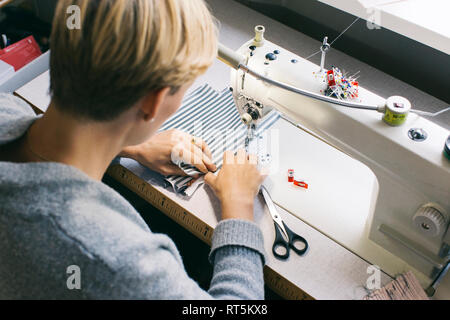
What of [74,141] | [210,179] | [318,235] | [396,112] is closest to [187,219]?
[210,179]

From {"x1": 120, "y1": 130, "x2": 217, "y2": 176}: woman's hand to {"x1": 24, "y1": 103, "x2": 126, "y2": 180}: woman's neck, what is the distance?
Result: 31 cm

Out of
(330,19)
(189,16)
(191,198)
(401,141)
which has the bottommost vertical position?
(191,198)

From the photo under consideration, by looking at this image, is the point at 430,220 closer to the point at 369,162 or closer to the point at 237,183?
the point at 369,162

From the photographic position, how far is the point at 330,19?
1.68m

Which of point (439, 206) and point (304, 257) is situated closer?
point (439, 206)

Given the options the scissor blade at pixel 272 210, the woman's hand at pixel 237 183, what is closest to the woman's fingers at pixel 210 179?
the woman's hand at pixel 237 183

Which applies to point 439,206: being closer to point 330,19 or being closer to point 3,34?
point 330,19

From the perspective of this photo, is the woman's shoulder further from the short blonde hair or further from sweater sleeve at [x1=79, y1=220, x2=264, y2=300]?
sweater sleeve at [x1=79, y1=220, x2=264, y2=300]

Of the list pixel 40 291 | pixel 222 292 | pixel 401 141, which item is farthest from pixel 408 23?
pixel 40 291

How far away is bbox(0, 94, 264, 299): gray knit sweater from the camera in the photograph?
67 centimetres

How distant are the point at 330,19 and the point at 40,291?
1437mm

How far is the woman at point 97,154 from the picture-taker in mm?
638

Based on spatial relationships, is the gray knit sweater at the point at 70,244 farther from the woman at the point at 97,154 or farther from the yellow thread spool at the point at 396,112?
the yellow thread spool at the point at 396,112

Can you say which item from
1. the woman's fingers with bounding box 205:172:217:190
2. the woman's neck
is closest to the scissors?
the woman's fingers with bounding box 205:172:217:190
